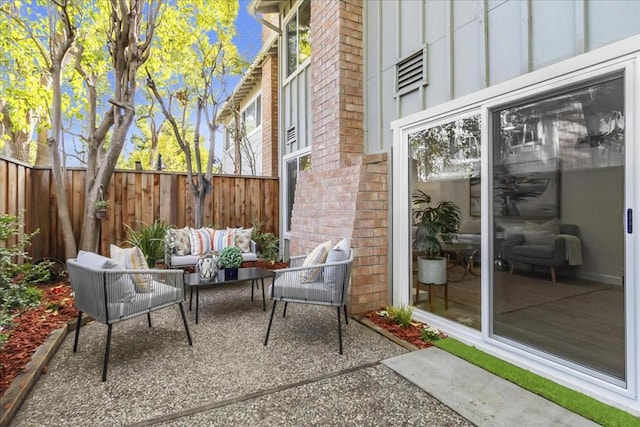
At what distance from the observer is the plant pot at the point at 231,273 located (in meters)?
3.91

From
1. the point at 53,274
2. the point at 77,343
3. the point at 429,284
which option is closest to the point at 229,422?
the point at 77,343

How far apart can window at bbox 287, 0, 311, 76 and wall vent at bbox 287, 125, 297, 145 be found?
1162mm

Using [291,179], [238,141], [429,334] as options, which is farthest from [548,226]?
[238,141]

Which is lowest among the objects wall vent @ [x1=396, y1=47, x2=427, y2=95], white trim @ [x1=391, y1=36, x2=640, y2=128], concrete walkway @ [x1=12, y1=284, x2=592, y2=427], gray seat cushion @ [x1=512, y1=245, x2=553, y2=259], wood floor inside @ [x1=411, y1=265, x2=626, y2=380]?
concrete walkway @ [x1=12, y1=284, x2=592, y2=427]

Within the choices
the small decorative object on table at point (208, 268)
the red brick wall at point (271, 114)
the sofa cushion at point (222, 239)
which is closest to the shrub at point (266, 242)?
the sofa cushion at point (222, 239)

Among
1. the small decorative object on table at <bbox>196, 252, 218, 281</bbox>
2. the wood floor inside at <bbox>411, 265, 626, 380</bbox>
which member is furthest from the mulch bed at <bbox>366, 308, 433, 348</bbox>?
the small decorative object on table at <bbox>196, 252, 218, 281</bbox>

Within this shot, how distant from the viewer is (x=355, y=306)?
3.81m

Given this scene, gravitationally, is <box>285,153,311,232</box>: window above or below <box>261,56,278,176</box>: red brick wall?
below

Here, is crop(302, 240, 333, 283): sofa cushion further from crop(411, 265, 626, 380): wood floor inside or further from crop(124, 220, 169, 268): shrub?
crop(124, 220, 169, 268): shrub

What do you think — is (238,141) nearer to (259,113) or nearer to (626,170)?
(259,113)

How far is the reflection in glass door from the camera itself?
2.17 m

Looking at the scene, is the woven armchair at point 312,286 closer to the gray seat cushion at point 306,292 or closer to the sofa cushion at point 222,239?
the gray seat cushion at point 306,292

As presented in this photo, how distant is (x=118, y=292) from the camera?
8.63 feet

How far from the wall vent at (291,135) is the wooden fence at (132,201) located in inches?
41.1
